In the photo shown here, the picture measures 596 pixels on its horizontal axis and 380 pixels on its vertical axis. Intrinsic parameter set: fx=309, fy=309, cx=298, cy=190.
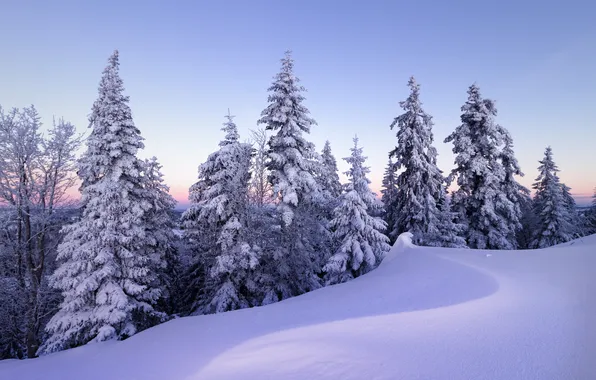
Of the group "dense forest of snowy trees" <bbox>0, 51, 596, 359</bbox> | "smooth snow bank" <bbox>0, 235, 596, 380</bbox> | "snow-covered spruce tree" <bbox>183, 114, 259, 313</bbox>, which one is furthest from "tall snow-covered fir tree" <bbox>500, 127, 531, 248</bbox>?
"snow-covered spruce tree" <bbox>183, 114, 259, 313</bbox>

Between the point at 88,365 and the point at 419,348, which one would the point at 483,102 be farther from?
the point at 88,365

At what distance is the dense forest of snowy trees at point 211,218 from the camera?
40.5 feet

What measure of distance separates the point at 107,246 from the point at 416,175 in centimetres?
1653

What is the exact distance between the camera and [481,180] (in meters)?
18.7

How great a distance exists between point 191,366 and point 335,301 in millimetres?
4369

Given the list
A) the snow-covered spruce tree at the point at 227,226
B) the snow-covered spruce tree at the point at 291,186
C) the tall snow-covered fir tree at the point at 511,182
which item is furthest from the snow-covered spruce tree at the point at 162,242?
the tall snow-covered fir tree at the point at 511,182

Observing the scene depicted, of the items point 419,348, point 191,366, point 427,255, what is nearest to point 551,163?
point 427,255

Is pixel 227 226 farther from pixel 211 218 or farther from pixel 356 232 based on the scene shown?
pixel 356 232

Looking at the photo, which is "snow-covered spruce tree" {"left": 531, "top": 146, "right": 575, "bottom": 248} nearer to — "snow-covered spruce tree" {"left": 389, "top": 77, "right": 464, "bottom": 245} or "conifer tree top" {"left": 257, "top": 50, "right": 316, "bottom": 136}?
"snow-covered spruce tree" {"left": 389, "top": 77, "right": 464, "bottom": 245}

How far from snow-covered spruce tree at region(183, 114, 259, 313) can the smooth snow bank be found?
5.56 metres

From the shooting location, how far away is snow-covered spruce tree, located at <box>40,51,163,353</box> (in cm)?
1201

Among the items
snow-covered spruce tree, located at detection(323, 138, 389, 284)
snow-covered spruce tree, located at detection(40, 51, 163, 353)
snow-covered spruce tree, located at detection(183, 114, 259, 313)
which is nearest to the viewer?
snow-covered spruce tree, located at detection(40, 51, 163, 353)

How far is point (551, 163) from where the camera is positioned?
93.4 feet

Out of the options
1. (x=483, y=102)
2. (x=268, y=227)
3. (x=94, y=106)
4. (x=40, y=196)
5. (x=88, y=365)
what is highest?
(x=483, y=102)
